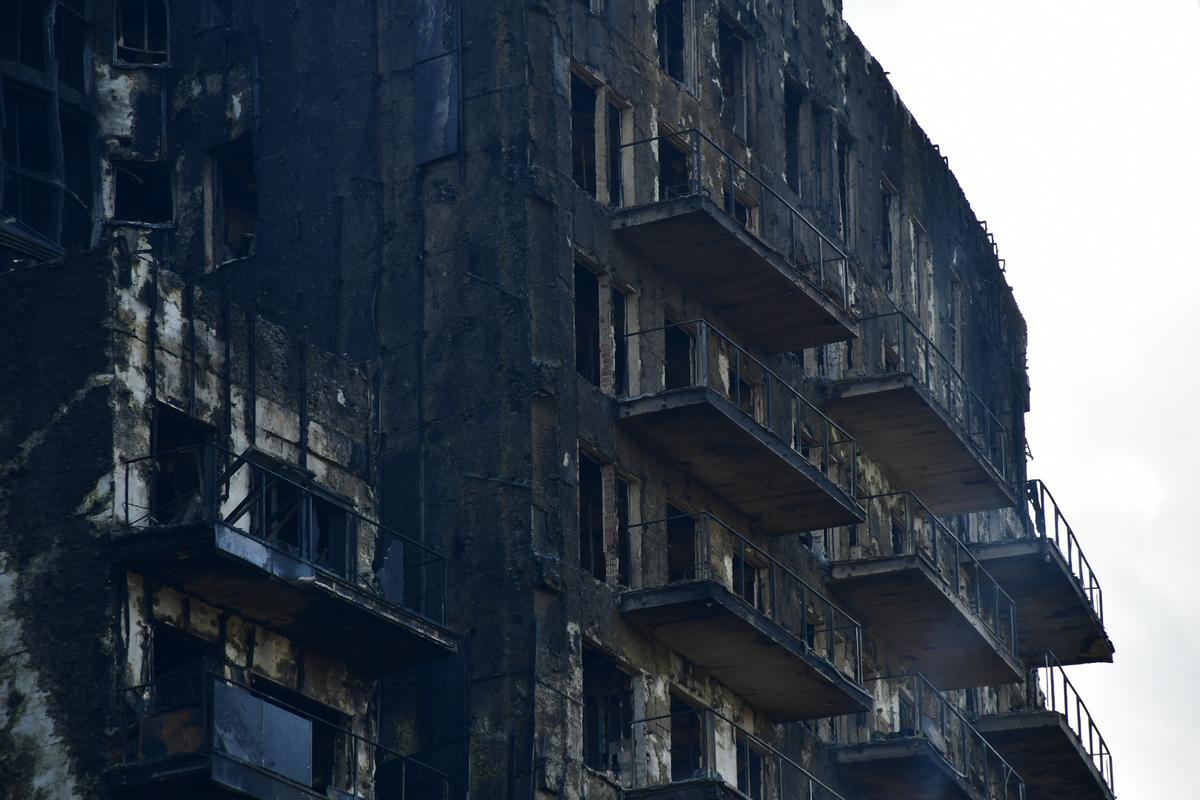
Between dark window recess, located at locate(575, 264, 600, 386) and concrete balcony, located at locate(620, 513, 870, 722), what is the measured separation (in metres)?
2.18

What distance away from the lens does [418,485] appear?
120ft

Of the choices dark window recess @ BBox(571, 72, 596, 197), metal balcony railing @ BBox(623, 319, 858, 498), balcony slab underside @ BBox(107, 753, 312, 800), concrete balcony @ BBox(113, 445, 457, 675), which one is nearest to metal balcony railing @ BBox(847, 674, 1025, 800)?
metal balcony railing @ BBox(623, 319, 858, 498)

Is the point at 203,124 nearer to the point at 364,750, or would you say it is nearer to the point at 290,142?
the point at 290,142

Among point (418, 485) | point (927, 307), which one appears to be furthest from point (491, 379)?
point (927, 307)

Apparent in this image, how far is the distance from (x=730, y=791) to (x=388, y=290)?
7719mm

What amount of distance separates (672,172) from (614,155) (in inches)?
66.3

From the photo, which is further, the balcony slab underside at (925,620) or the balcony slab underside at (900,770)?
the balcony slab underside at (925,620)

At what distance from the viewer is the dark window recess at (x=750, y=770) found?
1577 inches

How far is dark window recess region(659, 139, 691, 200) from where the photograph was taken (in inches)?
1623

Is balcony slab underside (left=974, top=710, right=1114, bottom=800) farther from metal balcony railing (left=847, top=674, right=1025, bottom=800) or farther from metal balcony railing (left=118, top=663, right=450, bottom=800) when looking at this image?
metal balcony railing (left=118, top=663, right=450, bottom=800)

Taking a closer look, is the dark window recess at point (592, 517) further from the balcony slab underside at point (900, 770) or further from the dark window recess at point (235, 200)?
the balcony slab underside at point (900, 770)

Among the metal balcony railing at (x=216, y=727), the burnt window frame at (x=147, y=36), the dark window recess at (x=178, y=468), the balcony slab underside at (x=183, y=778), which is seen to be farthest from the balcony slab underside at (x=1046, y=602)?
the balcony slab underside at (x=183, y=778)

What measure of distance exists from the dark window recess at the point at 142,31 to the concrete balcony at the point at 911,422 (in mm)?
11150

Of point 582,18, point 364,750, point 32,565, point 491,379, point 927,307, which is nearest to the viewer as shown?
point 32,565
